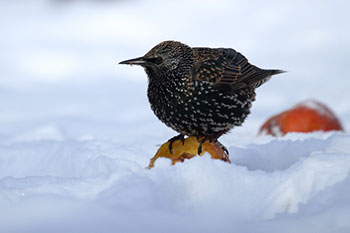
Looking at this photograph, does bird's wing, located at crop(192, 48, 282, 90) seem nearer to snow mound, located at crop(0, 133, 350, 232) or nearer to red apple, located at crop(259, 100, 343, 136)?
snow mound, located at crop(0, 133, 350, 232)

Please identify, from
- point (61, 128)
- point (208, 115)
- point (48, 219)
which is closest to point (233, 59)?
point (208, 115)

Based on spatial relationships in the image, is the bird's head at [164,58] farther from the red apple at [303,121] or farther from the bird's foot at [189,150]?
the red apple at [303,121]

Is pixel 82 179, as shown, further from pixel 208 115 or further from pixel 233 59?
pixel 233 59

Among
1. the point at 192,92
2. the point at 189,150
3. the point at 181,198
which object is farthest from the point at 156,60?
the point at 181,198

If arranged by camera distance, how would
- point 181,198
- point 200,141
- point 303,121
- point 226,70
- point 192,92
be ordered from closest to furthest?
1. point 181,198
2. point 200,141
3. point 192,92
4. point 226,70
5. point 303,121

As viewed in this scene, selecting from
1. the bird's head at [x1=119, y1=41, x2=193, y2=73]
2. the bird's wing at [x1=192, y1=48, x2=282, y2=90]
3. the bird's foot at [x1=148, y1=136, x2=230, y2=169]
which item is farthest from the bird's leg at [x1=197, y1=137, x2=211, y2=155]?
the bird's head at [x1=119, y1=41, x2=193, y2=73]

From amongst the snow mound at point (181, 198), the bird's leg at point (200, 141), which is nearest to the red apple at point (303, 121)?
the bird's leg at point (200, 141)

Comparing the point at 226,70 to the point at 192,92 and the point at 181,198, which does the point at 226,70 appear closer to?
the point at 192,92
